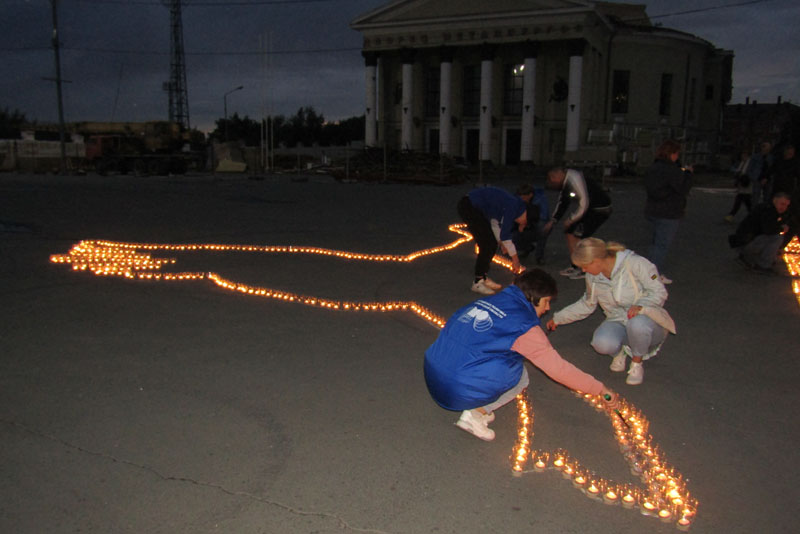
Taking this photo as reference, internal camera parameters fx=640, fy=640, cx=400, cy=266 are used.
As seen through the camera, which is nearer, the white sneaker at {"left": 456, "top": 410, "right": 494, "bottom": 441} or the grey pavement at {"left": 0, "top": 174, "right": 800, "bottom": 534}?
the grey pavement at {"left": 0, "top": 174, "right": 800, "bottom": 534}

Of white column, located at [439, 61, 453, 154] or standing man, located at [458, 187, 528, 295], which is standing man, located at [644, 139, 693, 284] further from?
white column, located at [439, 61, 453, 154]

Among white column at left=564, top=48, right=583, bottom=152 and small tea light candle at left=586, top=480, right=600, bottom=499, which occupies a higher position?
white column at left=564, top=48, right=583, bottom=152

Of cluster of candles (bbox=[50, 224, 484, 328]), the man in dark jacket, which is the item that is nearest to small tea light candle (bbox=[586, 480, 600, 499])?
cluster of candles (bbox=[50, 224, 484, 328])

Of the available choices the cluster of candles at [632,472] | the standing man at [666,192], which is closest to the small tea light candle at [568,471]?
the cluster of candles at [632,472]

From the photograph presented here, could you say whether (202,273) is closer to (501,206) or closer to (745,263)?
(501,206)

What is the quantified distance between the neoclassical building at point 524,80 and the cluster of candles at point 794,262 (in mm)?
29394

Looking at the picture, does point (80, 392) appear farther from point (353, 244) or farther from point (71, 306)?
point (353, 244)

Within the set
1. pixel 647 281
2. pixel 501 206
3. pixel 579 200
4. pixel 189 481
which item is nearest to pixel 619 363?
pixel 647 281

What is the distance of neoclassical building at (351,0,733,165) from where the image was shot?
136 feet

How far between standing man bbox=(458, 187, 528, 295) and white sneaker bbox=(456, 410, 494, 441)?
351 centimetres

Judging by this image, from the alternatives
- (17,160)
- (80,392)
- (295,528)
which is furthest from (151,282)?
(17,160)

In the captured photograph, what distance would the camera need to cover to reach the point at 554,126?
44.1m

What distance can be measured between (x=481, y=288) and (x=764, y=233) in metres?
4.48

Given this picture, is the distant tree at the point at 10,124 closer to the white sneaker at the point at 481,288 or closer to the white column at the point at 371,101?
the white column at the point at 371,101
